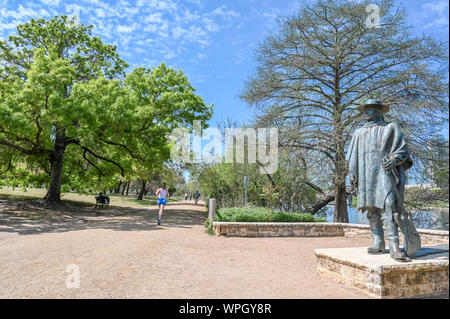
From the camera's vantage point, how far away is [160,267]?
5094mm

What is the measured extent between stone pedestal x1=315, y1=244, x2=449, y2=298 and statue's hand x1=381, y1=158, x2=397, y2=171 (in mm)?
1303

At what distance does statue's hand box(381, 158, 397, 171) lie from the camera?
4059mm

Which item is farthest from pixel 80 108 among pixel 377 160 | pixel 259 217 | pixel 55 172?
pixel 377 160

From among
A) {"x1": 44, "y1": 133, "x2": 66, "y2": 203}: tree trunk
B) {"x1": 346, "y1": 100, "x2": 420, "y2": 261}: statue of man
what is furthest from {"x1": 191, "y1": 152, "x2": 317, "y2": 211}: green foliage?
Result: {"x1": 44, "y1": 133, "x2": 66, "y2": 203}: tree trunk

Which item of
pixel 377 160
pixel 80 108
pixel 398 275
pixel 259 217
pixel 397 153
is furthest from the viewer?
pixel 80 108

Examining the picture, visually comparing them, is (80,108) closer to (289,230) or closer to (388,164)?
(289,230)

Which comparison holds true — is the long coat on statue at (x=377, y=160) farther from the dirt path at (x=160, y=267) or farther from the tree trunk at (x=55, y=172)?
the tree trunk at (x=55, y=172)

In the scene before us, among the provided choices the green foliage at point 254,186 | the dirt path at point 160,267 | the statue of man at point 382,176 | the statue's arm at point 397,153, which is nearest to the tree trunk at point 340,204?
the green foliage at point 254,186

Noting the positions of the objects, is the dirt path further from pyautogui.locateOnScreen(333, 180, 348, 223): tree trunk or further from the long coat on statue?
pyautogui.locateOnScreen(333, 180, 348, 223): tree trunk

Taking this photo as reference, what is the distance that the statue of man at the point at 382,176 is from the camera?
4.06 m

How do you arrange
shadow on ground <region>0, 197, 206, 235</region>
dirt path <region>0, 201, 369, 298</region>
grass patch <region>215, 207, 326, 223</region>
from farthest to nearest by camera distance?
shadow on ground <region>0, 197, 206, 235</region> < grass patch <region>215, 207, 326, 223</region> < dirt path <region>0, 201, 369, 298</region>

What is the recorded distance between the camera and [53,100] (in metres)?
12.9

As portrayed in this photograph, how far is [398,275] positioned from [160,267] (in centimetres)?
373
